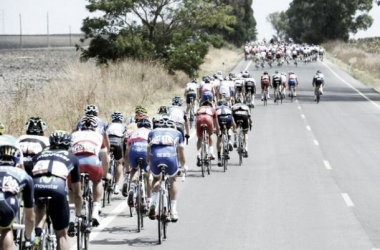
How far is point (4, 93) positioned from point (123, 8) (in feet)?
34.9

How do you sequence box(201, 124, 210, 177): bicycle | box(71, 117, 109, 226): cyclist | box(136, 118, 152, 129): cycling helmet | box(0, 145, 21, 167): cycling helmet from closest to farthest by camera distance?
box(0, 145, 21, 167): cycling helmet → box(71, 117, 109, 226): cyclist → box(136, 118, 152, 129): cycling helmet → box(201, 124, 210, 177): bicycle

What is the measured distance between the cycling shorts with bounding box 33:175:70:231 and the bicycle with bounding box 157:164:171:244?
2874 millimetres

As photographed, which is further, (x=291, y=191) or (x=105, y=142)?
(x=291, y=191)

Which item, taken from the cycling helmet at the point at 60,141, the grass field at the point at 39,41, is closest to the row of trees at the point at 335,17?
the grass field at the point at 39,41

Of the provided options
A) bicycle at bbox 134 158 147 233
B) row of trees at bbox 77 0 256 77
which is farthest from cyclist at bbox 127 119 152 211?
row of trees at bbox 77 0 256 77

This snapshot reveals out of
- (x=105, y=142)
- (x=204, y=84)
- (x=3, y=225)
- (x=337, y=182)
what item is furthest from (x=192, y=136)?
(x=3, y=225)

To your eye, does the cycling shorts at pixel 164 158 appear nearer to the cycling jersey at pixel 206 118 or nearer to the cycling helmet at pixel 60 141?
the cycling helmet at pixel 60 141

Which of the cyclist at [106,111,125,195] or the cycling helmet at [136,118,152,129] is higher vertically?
the cycling helmet at [136,118,152,129]

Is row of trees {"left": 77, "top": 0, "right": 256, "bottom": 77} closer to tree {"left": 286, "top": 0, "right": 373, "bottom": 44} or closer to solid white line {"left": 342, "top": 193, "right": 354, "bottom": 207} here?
solid white line {"left": 342, "top": 193, "right": 354, "bottom": 207}

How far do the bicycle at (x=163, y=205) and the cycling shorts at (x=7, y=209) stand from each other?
12.9ft

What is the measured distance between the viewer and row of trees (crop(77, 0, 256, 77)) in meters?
50.3

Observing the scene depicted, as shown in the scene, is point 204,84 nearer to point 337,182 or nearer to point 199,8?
point 337,182

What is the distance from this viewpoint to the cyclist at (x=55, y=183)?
1034cm

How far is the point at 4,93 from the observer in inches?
1722
